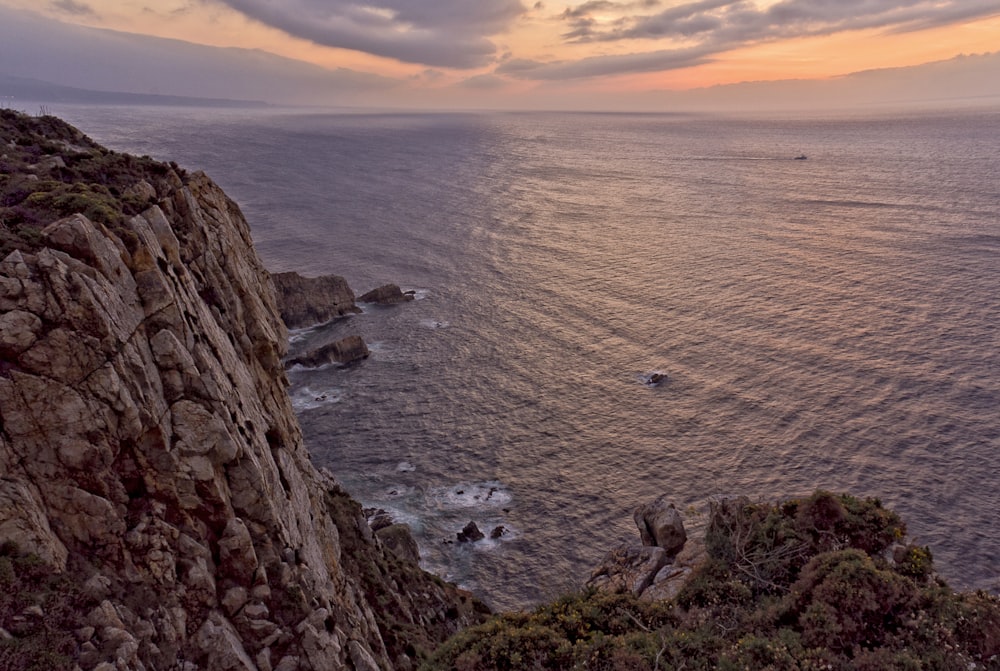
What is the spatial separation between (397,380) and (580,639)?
2261 inches

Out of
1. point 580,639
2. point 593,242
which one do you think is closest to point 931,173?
point 593,242

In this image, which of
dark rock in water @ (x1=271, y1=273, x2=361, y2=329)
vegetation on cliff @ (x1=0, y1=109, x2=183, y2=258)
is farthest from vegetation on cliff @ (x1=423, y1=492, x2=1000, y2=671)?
dark rock in water @ (x1=271, y1=273, x2=361, y2=329)

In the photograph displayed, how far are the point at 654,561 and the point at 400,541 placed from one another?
70.6 feet

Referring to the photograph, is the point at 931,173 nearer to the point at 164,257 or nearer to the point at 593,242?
the point at 593,242

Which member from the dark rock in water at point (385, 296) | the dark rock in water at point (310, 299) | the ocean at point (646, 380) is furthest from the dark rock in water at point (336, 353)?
the dark rock in water at point (385, 296)

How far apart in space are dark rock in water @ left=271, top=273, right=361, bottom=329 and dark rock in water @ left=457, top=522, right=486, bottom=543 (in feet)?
171

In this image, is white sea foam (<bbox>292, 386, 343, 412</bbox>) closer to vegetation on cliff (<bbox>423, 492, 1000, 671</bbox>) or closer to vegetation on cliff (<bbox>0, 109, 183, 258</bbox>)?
vegetation on cliff (<bbox>0, 109, 183, 258</bbox>)

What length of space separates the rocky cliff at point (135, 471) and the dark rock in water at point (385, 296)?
74.6m

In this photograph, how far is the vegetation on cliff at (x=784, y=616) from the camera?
17.5 meters

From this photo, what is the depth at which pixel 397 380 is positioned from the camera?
75.1 meters

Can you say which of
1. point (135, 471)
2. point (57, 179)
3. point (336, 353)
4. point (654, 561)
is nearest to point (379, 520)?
point (654, 561)

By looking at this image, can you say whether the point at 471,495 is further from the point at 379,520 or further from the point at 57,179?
the point at 57,179

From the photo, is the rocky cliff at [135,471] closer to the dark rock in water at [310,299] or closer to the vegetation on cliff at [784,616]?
the vegetation on cliff at [784,616]

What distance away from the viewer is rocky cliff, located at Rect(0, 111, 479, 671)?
13922 millimetres
